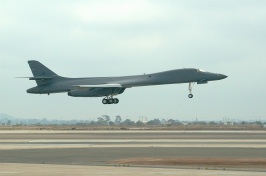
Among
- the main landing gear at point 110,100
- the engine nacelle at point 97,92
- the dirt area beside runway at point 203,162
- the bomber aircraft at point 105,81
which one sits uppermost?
the bomber aircraft at point 105,81

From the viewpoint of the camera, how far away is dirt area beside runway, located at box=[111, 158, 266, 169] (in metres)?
32.5

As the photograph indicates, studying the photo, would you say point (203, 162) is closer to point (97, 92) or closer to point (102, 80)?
point (97, 92)

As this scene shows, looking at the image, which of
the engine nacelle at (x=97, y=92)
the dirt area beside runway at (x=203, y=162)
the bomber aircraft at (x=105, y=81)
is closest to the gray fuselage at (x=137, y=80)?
the bomber aircraft at (x=105, y=81)

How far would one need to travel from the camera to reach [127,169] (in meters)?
29.5

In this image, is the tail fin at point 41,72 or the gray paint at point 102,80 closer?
the gray paint at point 102,80

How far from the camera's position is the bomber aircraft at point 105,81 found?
9188 centimetres

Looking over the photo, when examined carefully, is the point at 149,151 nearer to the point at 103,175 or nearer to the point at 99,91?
the point at 103,175

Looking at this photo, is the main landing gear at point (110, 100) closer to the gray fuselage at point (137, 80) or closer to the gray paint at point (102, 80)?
the gray paint at point (102, 80)

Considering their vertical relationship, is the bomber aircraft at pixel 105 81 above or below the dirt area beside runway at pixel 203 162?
above

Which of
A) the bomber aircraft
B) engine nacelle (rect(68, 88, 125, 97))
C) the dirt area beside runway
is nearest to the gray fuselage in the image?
the bomber aircraft

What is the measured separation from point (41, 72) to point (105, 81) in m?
10.4

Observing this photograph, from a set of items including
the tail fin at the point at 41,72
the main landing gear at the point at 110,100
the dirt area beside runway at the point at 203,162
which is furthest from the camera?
the tail fin at the point at 41,72

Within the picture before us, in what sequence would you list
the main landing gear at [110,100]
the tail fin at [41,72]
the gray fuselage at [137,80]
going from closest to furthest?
the gray fuselage at [137,80] < the main landing gear at [110,100] < the tail fin at [41,72]

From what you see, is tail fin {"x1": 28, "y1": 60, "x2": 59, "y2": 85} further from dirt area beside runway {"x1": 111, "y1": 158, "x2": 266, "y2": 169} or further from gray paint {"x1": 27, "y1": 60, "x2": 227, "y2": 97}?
dirt area beside runway {"x1": 111, "y1": 158, "x2": 266, "y2": 169}
